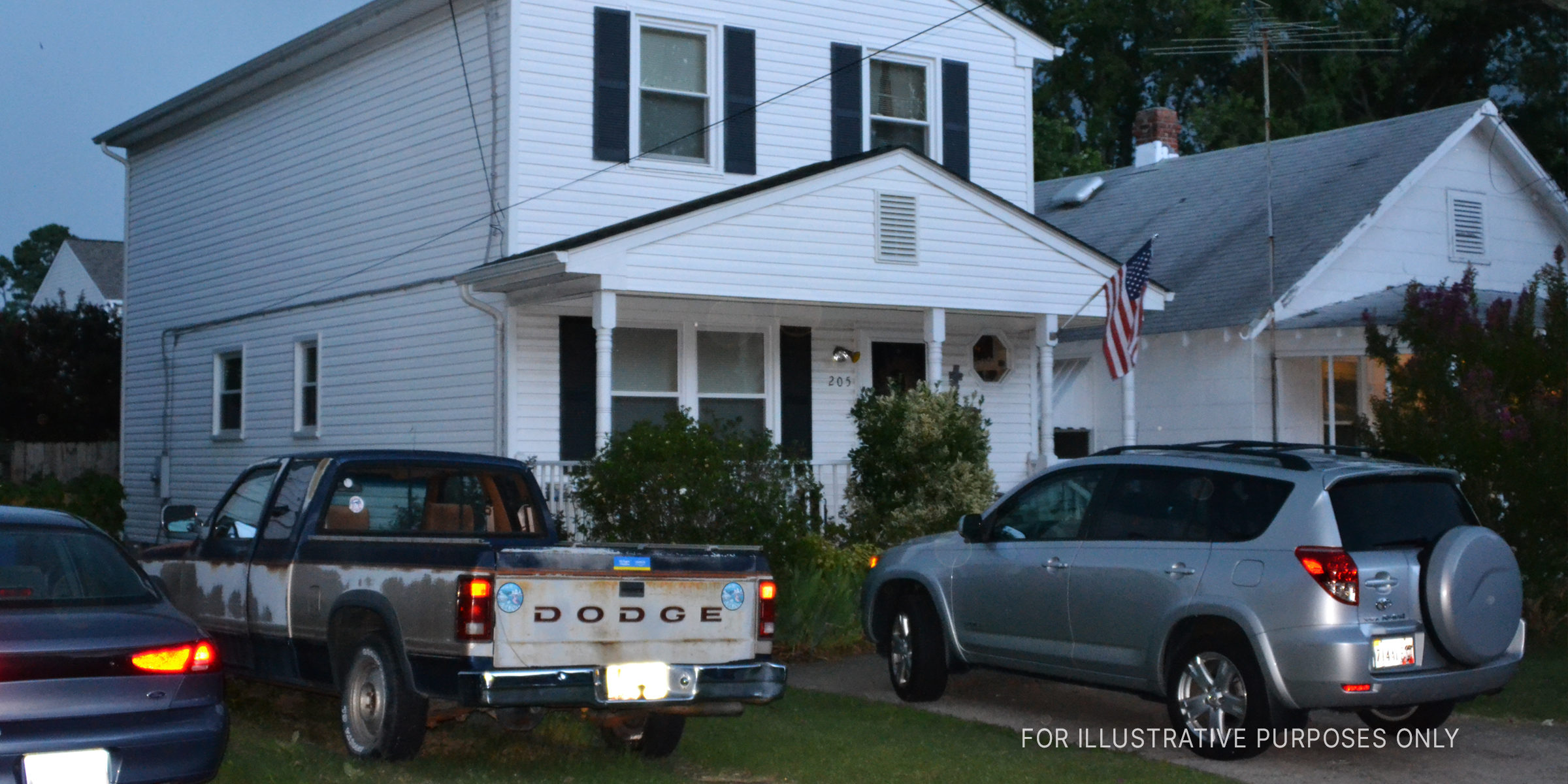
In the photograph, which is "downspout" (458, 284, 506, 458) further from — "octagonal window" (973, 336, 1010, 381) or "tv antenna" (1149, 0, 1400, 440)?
"tv antenna" (1149, 0, 1400, 440)

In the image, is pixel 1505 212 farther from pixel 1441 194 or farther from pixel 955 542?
pixel 955 542

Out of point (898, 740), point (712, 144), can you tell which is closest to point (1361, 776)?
point (898, 740)

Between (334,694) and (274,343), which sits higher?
(274,343)

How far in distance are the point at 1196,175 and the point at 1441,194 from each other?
4142 millimetres

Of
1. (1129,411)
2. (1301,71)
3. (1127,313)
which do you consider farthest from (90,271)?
(1127,313)

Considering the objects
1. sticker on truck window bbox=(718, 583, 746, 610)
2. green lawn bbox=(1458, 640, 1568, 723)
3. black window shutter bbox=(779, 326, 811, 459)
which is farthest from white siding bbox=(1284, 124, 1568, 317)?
sticker on truck window bbox=(718, 583, 746, 610)

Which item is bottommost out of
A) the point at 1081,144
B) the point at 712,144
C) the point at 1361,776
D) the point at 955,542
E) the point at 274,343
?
the point at 1361,776

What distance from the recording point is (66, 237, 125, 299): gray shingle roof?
160 feet

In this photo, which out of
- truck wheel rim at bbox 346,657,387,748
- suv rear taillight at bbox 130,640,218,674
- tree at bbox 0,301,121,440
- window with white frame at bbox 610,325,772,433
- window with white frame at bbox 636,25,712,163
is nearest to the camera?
suv rear taillight at bbox 130,640,218,674

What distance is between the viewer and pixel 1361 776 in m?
8.04

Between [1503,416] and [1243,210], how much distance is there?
11.1 m

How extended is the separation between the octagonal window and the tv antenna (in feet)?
10.1

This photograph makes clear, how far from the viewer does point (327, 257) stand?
18.7 metres

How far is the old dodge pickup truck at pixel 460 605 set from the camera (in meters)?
7.27
